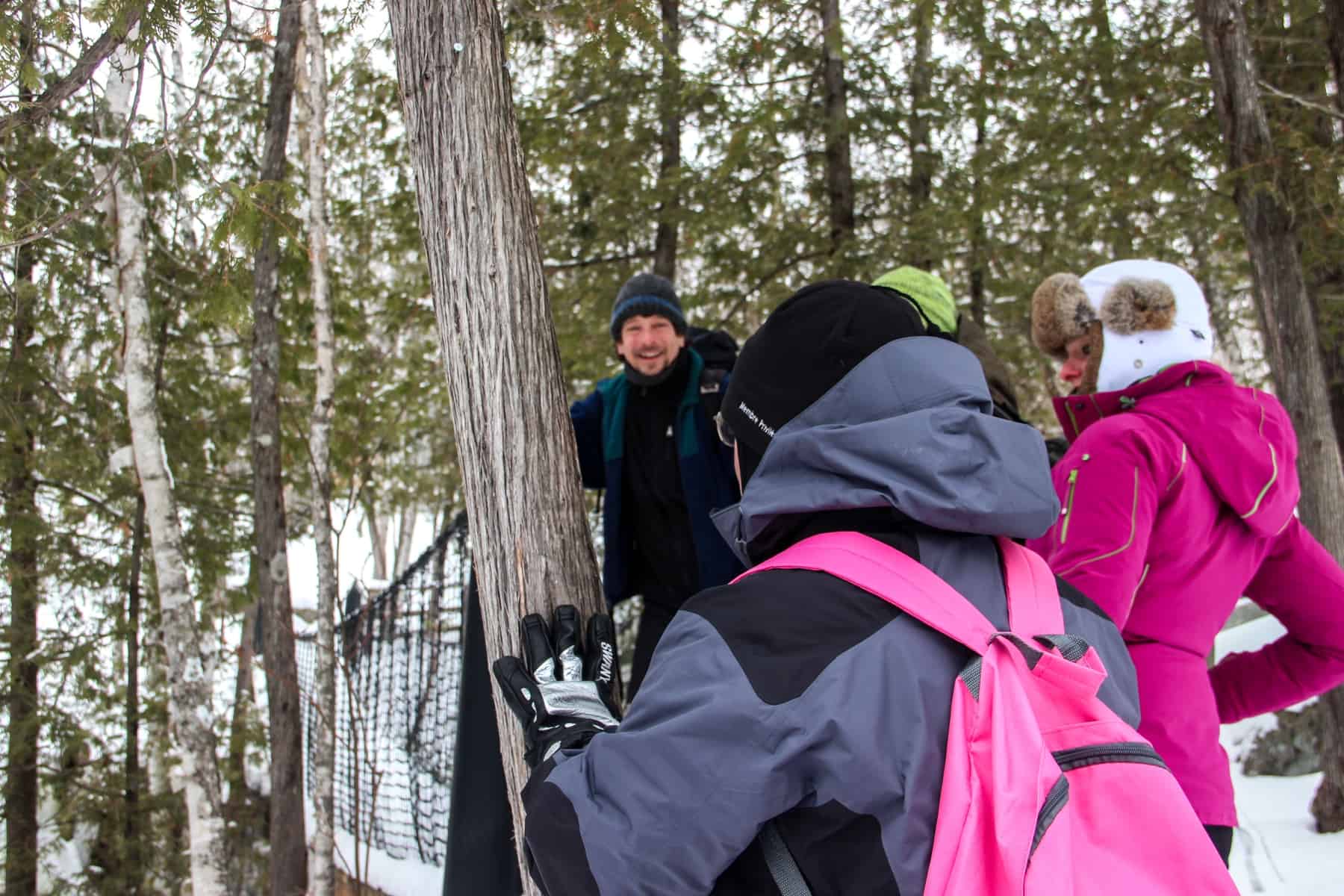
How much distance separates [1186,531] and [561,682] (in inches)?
54.2

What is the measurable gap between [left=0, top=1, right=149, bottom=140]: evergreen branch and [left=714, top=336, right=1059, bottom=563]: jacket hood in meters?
2.23

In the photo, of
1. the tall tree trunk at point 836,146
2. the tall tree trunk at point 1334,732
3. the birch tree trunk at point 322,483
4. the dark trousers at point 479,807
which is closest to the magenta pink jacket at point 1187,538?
the dark trousers at point 479,807

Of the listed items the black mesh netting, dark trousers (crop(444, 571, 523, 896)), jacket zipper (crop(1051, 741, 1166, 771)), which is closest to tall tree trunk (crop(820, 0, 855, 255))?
the black mesh netting

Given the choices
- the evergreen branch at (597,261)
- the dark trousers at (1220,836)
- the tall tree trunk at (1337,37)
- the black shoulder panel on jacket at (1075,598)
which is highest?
the tall tree trunk at (1337,37)

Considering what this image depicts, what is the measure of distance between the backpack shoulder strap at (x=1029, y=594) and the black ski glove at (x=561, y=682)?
2.16ft

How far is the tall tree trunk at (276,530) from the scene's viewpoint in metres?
4.68

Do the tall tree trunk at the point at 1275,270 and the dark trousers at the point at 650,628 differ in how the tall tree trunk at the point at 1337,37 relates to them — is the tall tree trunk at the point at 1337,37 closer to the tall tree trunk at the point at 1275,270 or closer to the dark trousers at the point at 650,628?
the tall tree trunk at the point at 1275,270

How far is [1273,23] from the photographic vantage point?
6.24m

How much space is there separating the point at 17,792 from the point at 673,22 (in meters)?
6.63

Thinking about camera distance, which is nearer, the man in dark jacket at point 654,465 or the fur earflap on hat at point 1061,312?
the fur earflap on hat at point 1061,312

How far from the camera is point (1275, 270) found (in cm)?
464

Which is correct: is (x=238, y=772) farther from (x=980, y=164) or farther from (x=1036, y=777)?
(x=1036, y=777)

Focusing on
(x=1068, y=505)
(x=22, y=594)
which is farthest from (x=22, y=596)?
(x=1068, y=505)

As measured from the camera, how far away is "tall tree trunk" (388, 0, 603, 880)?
2127 millimetres
